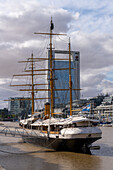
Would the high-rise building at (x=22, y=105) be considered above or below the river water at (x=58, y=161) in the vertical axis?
above

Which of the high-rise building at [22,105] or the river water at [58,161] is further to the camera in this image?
the high-rise building at [22,105]

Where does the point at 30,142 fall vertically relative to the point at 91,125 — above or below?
below

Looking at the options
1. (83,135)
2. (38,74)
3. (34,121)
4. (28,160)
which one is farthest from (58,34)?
(28,160)

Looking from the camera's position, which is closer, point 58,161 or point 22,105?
point 58,161

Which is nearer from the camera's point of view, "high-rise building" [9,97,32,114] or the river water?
the river water

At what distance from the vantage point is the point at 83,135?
1371 inches

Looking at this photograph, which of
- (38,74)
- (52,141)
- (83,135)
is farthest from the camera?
(38,74)

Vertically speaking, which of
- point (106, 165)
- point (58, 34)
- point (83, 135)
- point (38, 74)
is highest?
point (58, 34)

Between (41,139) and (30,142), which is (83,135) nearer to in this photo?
(41,139)

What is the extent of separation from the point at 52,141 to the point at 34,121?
39.3 ft

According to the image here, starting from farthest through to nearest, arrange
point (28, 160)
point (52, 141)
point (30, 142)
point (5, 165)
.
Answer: point (30, 142) → point (52, 141) → point (28, 160) → point (5, 165)

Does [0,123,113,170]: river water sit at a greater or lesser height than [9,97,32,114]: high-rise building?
lesser

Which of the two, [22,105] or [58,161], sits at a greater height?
[22,105]

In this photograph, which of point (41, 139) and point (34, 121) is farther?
point (34, 121)
